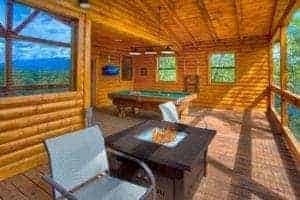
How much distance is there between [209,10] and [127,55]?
6054 millimetres

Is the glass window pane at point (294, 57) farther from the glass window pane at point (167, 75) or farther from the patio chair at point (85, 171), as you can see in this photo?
the patio chair at point (85, 171)

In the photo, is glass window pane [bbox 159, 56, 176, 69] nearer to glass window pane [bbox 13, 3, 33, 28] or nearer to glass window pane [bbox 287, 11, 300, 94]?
glass window pane [bbox 287, 11, 300, 94]

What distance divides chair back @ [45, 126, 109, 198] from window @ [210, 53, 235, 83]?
852 cm

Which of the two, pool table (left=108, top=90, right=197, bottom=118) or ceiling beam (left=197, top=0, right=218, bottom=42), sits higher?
ceiling beam (left=197, top=0, right=218, bottom=42)

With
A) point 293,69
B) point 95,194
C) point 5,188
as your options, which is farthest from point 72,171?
point 293,69

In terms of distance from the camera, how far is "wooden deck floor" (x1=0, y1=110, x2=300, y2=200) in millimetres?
2674

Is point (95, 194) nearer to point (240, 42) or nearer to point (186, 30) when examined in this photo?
point (186, 30)

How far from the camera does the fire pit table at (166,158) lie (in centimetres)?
200

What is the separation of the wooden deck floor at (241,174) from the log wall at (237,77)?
3.86 meters

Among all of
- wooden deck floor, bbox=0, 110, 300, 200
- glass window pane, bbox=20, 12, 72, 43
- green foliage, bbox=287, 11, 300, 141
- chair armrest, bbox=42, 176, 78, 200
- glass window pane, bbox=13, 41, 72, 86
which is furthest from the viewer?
green foliage, bbox=287, 11, 300, 141

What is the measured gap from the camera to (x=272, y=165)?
3.59 meters

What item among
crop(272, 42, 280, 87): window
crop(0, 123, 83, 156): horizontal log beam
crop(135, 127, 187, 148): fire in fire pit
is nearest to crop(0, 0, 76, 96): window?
crop(0, 123, 83, 156): horizontal log beam

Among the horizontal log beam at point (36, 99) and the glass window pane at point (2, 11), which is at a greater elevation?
the glass window pane at point (2, 11)

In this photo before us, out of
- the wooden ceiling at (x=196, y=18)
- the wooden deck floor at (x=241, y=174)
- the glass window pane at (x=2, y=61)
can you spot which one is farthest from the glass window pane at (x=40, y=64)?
the wooden deck floor at (x=241, y=174)
